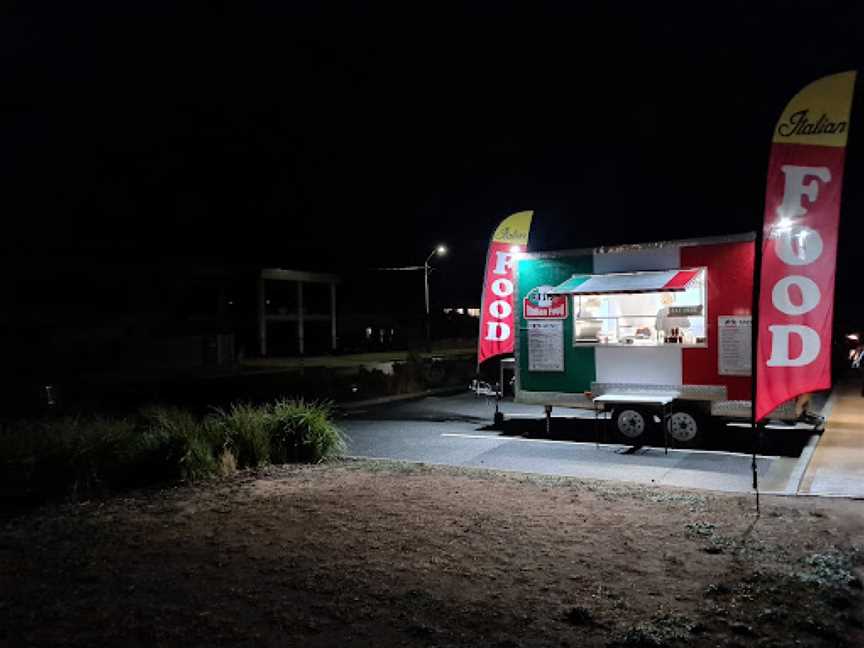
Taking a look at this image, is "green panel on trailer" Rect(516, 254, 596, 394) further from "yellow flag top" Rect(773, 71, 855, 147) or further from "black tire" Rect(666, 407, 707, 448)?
"yellow flag top" Rect(773, 71, 855, 147)

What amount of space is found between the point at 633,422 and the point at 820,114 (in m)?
6.44

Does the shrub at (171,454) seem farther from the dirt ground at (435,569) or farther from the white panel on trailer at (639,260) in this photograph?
the white panel on trailer at (639,260)

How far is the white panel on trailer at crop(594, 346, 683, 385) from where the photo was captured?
1184 cm

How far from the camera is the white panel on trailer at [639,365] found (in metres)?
11.8

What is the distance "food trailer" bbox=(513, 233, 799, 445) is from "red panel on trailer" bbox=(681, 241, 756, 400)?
2cm

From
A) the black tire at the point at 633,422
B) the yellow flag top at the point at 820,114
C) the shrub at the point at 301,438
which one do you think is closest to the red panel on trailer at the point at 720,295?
the black tire at the point at 633,422

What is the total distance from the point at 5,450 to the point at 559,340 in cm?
870

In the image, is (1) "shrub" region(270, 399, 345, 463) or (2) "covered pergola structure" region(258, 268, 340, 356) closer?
(1) "shrub" region(270, 399, 345, 463)

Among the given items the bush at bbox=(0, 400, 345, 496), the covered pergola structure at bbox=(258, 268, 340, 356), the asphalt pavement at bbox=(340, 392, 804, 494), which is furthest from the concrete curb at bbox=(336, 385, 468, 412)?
the covered pergola structure at bbox=(258, 268, 340, 356)

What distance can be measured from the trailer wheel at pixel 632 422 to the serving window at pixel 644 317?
3.71ft

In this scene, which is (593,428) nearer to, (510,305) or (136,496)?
(510,305)

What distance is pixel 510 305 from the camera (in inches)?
555

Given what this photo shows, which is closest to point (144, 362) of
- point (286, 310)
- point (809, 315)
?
point (286, 310)

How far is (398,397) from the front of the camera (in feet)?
67.2
